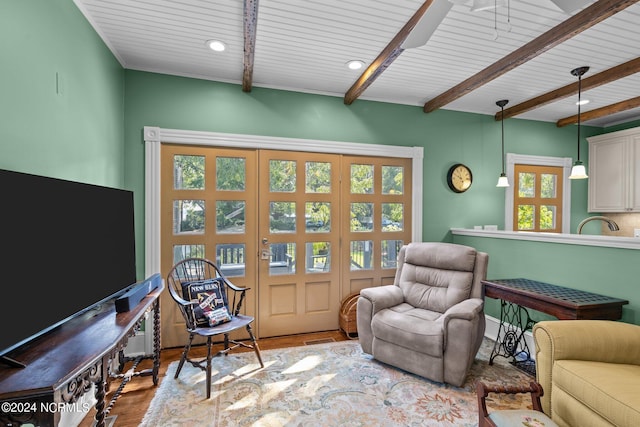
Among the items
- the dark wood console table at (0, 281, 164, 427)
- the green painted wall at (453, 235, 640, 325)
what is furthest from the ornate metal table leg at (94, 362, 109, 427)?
the green painted wall at (453, 235, 640, 325)

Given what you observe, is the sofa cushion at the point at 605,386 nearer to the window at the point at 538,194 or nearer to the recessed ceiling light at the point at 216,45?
the window at the point at 538,194

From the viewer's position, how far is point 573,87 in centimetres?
324

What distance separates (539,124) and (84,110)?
17.5 feet

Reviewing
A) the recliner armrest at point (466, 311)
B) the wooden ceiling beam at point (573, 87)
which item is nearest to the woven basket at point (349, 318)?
the recliner armrest at point (466, 311)

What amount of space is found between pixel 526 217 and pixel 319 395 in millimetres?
3755

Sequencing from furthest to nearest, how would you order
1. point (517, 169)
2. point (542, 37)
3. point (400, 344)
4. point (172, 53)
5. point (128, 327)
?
point (517, 169) < point (172, 53) < point (400, 344) < point (542, 37) < point (128, 327)

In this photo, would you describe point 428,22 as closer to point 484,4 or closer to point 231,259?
point 484,4

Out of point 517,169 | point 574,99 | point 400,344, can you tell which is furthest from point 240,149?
point 574,99

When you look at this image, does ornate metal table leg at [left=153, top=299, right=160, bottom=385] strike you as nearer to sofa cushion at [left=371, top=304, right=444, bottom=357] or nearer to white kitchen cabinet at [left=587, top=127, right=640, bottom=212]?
sofa cushion at [left=371, top=304, right=444, bottom=357]

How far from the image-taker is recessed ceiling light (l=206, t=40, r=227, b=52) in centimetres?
249

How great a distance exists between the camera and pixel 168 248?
3.04m

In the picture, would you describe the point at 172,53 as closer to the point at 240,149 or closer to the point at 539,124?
the point at 240,149

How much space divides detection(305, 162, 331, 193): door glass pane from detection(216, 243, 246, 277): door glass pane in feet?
3.29

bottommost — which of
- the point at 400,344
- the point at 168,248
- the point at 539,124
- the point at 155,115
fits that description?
the point at 400,344
